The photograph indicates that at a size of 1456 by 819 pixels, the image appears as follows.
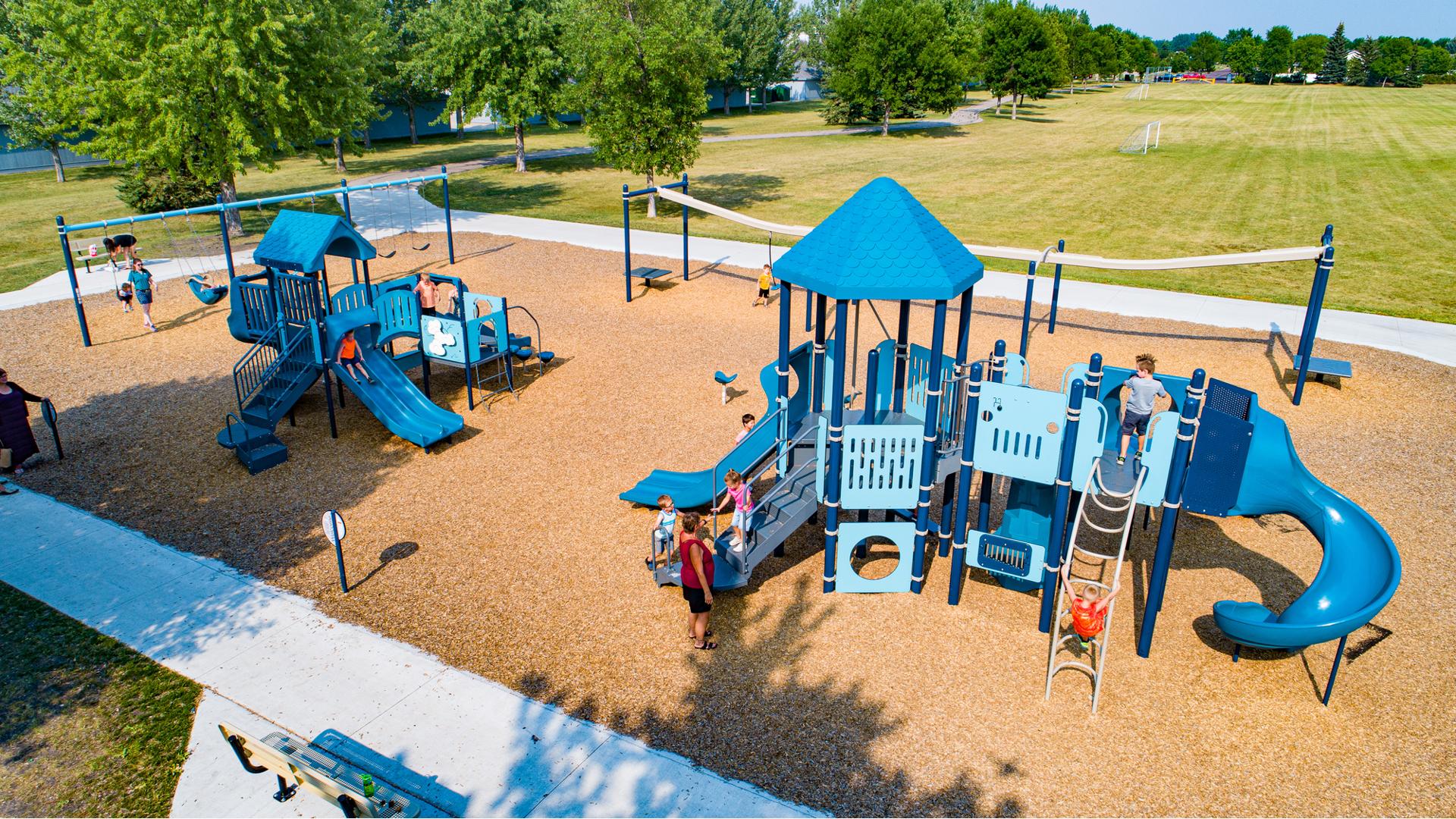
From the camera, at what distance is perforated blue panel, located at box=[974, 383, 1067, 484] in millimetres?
8430

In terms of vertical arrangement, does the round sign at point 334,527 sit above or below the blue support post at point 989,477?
below

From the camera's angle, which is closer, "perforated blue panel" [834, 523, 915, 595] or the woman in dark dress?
"perforated blue panel" [834, 523, 915, 595]

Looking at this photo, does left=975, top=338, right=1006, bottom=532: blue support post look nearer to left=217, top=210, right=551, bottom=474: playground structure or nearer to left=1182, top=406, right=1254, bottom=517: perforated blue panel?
left=1182, top=406, right=1254, bottom=517: perforated blue panel

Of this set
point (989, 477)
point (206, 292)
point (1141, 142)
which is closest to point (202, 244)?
point (206, 292)

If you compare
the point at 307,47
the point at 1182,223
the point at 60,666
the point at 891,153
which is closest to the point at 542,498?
the point at 60,666

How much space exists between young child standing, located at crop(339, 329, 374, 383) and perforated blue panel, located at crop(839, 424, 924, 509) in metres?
8.65

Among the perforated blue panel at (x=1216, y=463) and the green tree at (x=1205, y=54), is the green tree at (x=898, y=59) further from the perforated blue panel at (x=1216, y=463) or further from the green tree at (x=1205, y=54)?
the green tree at (x=1205, y=54)

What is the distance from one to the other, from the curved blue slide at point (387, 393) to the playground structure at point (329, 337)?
1 cm

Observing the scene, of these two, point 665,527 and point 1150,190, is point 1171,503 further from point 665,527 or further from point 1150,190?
point 1150,190

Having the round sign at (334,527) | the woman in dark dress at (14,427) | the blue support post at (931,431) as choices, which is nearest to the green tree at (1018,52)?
the blue support post at (931,431)

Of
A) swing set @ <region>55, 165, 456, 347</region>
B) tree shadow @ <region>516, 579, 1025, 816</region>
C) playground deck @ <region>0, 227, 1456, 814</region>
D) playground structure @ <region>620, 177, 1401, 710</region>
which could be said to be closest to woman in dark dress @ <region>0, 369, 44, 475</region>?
playground deck @ <region>0, 227, 1456, 814</region>

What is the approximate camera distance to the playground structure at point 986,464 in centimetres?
790

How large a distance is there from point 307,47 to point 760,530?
79.9 feet

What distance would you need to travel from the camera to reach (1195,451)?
8.33m
